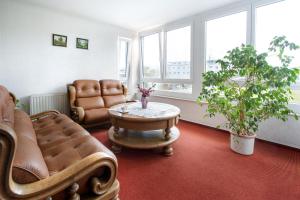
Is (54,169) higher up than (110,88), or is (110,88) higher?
(110,88)

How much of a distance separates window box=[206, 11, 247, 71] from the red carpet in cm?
180

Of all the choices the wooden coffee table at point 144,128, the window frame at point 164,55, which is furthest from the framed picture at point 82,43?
the wooden coffee table at point 144,128

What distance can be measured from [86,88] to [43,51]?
1.10 m

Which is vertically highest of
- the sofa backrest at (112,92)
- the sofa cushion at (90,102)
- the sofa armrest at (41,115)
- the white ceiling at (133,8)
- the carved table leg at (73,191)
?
the white ceiling at (133,8)

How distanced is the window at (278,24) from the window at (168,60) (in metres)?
1.38

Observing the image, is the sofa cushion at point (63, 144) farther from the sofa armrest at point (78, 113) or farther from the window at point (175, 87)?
the window at point (175, 87)

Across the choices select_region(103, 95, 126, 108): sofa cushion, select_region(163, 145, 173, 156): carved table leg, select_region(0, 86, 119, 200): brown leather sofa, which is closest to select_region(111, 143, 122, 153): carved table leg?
select_region(163, 145, 173, 156): carved table leg

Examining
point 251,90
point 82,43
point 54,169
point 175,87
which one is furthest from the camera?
point 175,87

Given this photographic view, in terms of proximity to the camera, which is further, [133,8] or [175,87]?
[175,87]

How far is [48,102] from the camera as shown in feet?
11.2

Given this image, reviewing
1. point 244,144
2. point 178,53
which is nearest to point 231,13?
point 178,53

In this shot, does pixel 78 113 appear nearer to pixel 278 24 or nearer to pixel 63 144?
pixel 63 144

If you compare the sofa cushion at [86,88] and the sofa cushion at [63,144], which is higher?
the sofa cushion at [86,88]

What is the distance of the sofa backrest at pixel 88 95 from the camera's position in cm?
334
